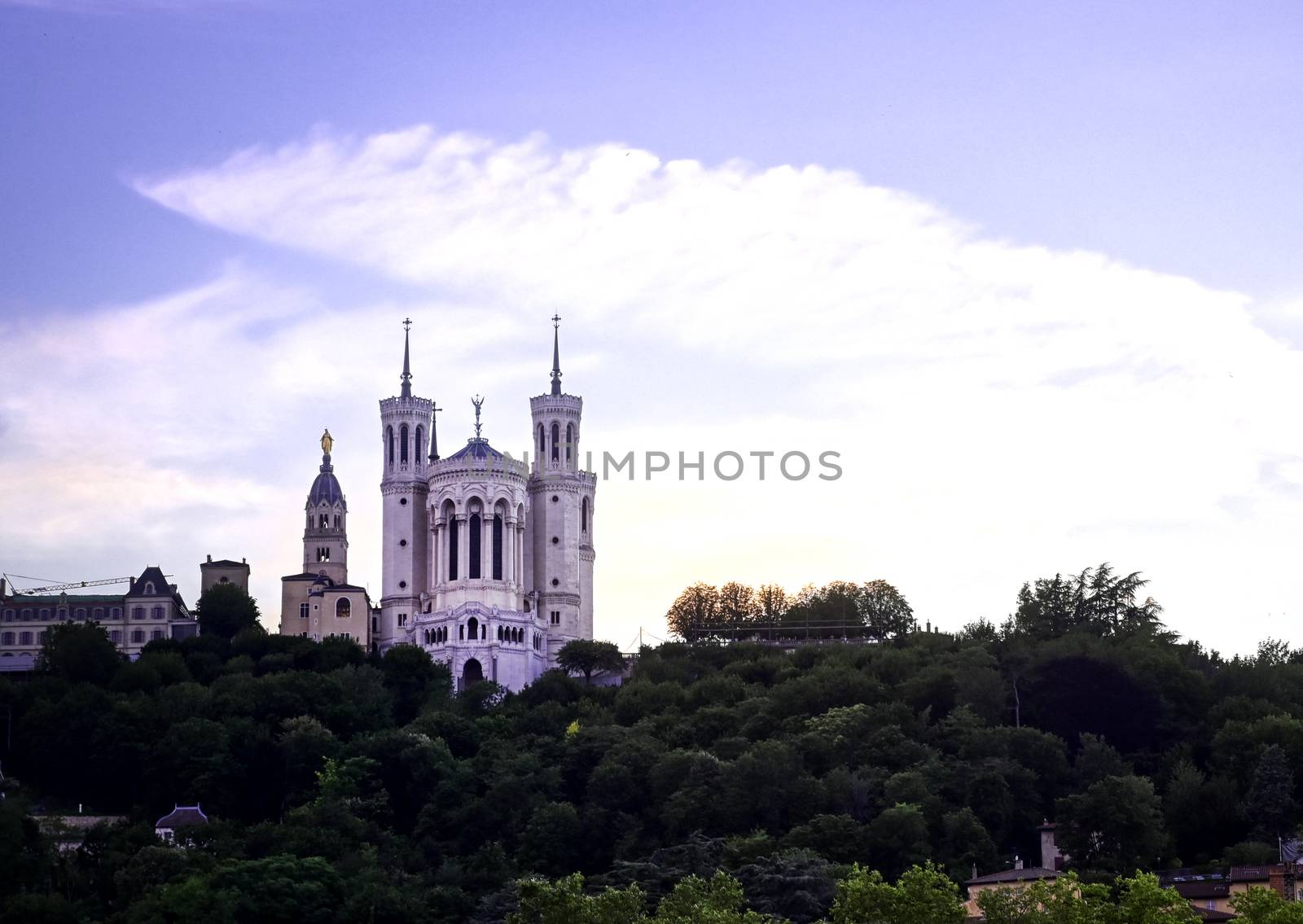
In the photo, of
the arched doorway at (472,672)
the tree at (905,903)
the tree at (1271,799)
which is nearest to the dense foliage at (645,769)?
the tree at (1271,799)

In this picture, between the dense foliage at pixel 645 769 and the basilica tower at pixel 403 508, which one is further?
the basilica tower at pixel 403 508

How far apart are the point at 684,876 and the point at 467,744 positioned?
78.6ft

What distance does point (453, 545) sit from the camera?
117875 millimetres

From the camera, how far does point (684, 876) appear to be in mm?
78312

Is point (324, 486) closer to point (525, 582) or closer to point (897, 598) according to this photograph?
point (525, 582)

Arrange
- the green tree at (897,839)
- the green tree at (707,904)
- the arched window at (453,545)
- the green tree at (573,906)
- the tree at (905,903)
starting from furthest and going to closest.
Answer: the arched window at (453,545), the green tree at (897,839), the green tree at (573,906), the green tree at (707,904), the tree at (905,903)

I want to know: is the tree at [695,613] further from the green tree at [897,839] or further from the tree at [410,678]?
the green tree at [897,839]

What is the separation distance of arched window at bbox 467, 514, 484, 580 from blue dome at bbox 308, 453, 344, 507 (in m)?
12.4

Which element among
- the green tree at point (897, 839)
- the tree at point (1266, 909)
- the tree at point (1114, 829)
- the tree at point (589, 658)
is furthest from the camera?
the tree at point (589, 658)

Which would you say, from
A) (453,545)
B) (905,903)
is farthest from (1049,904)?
(453,545)

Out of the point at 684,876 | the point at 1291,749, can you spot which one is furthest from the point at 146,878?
the point at 1291,749

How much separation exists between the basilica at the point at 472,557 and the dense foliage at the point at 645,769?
5523 mm

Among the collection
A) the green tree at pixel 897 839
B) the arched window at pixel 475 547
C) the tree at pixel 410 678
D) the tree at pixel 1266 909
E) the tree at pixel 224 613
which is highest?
the arched window at pixel 475 547

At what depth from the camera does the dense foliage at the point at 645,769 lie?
268ft
